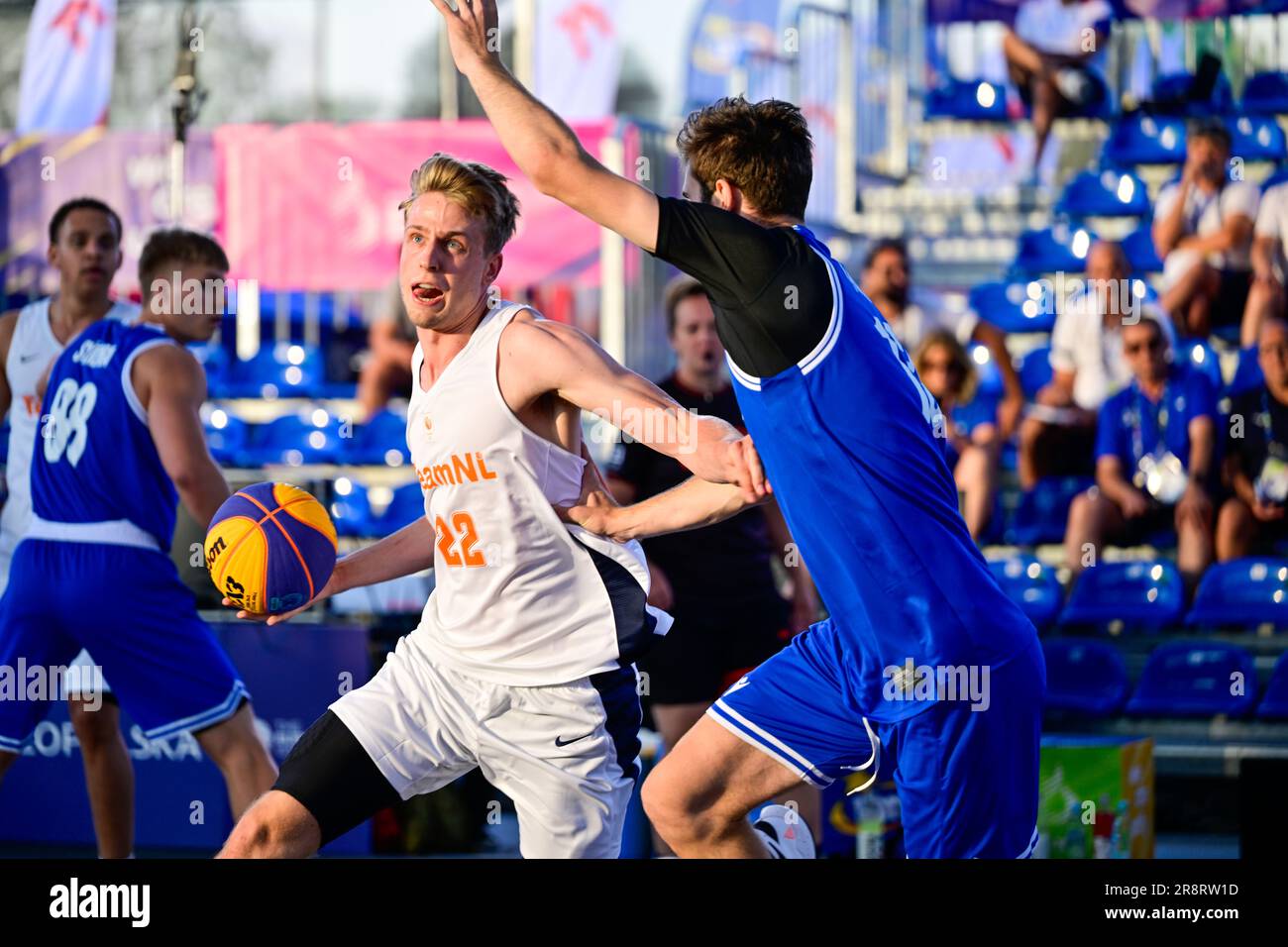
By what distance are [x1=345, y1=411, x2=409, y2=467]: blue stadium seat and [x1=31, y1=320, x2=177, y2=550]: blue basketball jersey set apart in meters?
6.13

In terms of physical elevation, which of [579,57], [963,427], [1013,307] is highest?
[579,57]

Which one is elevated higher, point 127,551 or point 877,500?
point 877,500

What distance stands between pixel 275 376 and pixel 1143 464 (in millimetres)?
7612

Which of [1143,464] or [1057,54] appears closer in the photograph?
[1143,464]

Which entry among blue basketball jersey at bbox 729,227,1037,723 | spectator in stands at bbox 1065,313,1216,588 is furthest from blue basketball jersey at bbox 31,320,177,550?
spectator in stands at bbox 1065,313,1216,588

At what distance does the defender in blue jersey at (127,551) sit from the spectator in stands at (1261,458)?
5.18 meters

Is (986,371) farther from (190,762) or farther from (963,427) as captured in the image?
(190,762)

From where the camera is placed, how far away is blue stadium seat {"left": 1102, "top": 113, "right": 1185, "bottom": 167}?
12227 mm

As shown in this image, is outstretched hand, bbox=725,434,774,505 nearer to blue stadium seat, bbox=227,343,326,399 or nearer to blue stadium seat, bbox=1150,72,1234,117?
blue stadium seat, bbox=1150,72,1234,117

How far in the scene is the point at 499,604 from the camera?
15.4 ft

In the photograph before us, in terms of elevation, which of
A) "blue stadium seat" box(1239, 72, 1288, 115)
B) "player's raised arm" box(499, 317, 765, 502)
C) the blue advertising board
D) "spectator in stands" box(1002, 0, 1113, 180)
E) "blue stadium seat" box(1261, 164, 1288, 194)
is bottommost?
the blue advertising board

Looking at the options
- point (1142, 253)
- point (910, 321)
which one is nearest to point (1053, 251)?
point (1142, 253)

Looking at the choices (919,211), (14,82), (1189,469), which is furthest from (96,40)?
(14,82)

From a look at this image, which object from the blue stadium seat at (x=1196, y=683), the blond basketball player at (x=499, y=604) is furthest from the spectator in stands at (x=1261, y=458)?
the blond basketball player at (x=499, y=604)
